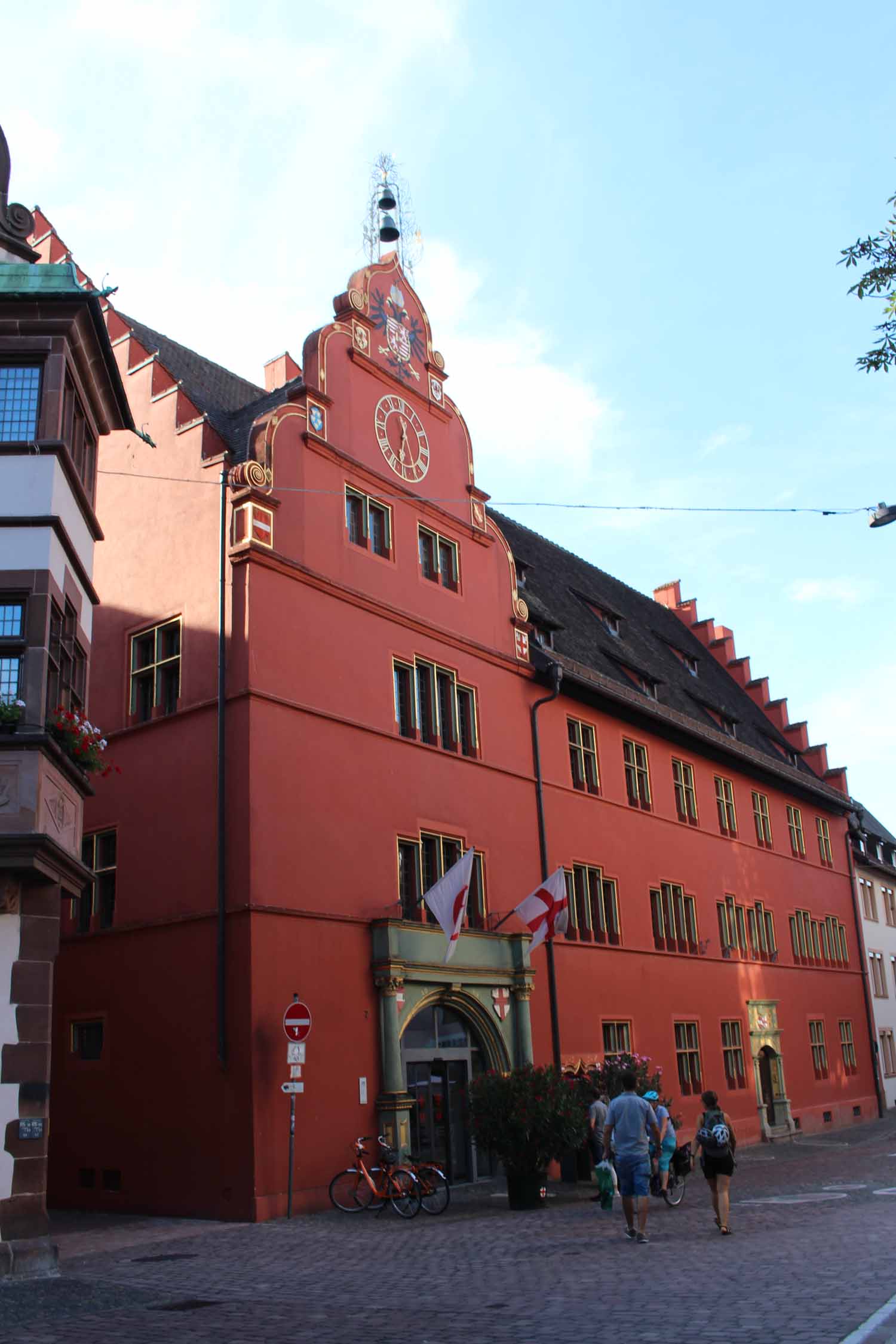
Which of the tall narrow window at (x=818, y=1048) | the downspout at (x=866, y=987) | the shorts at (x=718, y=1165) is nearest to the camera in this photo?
the shorts at (x=718, y=1165)

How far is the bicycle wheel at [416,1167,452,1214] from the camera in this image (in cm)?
1797

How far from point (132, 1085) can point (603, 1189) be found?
706 centimetres

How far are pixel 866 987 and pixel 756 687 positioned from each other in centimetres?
1086

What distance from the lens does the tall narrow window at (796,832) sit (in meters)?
40.2

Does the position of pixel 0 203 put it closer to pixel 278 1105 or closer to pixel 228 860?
pixel 228 860

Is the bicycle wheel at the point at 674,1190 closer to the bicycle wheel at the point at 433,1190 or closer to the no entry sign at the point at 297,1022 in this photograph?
the bicycle wheel at the point at 433,1190

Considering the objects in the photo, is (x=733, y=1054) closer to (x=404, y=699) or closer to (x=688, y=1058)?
(x=688, y=1058)

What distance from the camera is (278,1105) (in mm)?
18219

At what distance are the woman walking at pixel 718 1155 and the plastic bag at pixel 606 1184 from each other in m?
3.74

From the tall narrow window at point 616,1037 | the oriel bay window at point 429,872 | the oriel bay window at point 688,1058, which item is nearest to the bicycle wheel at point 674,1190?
the oriel bay window at point 429,872

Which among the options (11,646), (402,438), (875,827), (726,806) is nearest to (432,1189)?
(11,646)

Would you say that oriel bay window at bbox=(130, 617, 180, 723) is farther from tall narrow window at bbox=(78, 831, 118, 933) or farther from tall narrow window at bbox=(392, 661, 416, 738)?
tall narrow window at bbox=(392, 661, 416, 738)

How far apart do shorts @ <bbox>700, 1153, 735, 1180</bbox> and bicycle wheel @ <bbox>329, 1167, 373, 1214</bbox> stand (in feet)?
19.8

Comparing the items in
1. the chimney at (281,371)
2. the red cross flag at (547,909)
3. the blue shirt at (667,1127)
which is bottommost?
the blue shirt at (667,1127)
